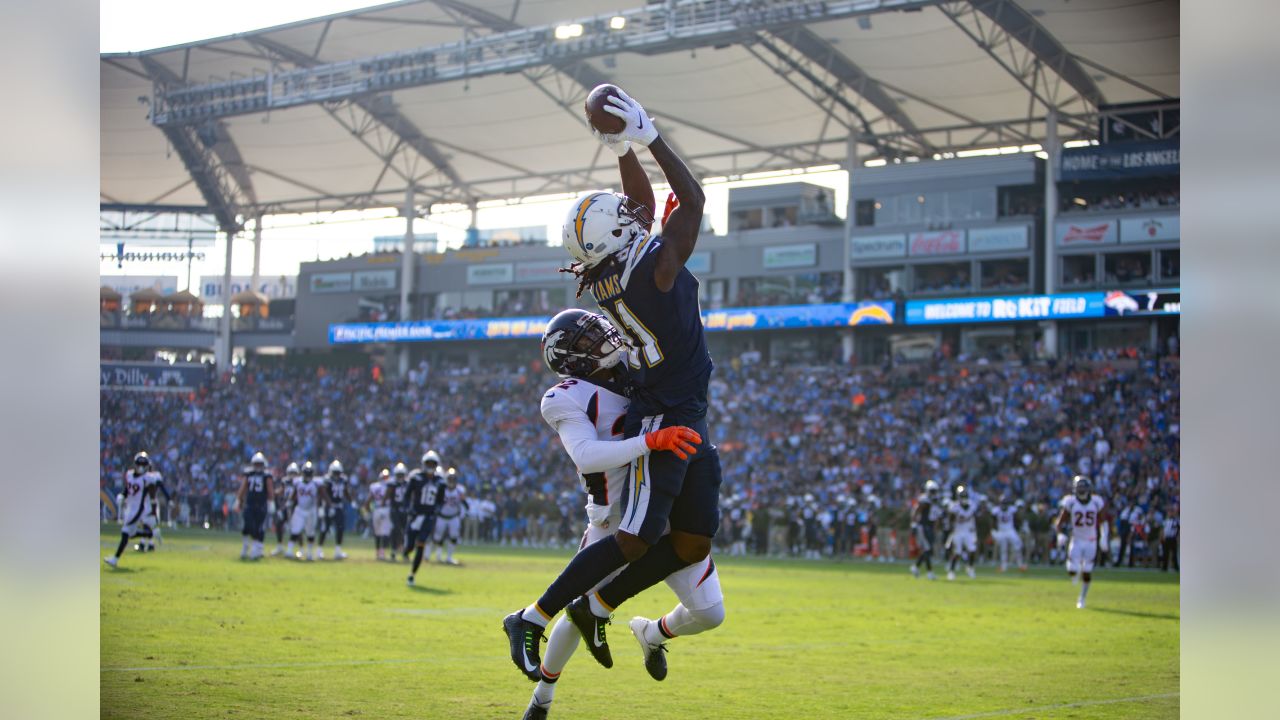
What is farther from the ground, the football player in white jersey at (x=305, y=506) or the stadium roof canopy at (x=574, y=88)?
the stadium roof canopy at (x=574, y=88)

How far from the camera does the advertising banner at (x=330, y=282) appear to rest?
57.8 meters

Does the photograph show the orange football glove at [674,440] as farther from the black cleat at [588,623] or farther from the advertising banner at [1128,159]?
the advertising banner at [1128,159]

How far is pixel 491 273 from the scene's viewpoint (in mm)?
54188

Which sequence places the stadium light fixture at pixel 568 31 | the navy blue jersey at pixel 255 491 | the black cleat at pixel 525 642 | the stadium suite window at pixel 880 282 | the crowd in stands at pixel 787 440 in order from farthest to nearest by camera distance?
the stadium suite window at pixel 880 282, the stadium light fixture at pixel 568 31, the crowd in stands at pixel 787 440, the navy blue jersey at pixel 255 491, the black cleat at pixel 525 642

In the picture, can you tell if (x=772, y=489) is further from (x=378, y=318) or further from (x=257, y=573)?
(x=378, y=318)

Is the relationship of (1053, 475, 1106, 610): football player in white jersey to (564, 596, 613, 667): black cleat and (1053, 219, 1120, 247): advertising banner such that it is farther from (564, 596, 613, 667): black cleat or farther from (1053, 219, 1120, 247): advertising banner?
(1053, 219, 1120, 247): advertising banner

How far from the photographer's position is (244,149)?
49625 mm

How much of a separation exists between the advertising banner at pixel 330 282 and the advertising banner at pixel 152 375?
8873 mm

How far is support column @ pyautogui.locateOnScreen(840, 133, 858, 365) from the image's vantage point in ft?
146

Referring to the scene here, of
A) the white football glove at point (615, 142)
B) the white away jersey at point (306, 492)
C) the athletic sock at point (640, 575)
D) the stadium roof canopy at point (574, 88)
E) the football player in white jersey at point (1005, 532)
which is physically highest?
the stadium roof canopy at point (574, 88)

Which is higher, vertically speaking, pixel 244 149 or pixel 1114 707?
pixel 244 149

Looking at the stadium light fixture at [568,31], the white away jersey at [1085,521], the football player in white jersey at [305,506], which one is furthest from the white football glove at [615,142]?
the stadium light fixture at [568,31]
